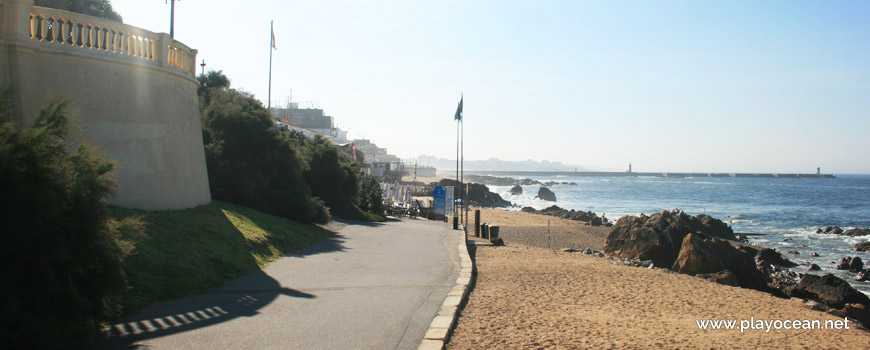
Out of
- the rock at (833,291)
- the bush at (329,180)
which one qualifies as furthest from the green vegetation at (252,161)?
the rock at (833,291)

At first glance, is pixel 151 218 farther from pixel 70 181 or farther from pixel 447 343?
pixel 447 343

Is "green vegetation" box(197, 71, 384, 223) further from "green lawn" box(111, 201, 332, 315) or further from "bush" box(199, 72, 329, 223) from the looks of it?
"green lawn" box(111, 201, 332, 315)

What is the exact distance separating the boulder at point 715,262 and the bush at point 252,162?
13.0 meters

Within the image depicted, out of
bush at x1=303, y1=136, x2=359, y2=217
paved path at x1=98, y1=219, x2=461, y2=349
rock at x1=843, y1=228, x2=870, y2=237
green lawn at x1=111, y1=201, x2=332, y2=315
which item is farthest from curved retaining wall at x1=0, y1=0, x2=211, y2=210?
rock at x1=843, y1=228, x2=870, y2=237

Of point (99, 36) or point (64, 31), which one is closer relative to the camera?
point (64, 31)

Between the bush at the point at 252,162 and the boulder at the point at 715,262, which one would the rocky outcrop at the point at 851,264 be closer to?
the boulder at the point at 715,262

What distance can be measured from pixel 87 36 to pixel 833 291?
67.7 feet

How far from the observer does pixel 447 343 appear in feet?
22.0

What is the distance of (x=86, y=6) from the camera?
2802 centimetres

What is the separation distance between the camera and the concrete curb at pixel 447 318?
6.29 meters

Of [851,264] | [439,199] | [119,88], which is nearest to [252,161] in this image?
[119,88]

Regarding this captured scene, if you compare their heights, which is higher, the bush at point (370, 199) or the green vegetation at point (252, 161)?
the green vegetation at point (252, 161)

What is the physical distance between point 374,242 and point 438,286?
7.13m

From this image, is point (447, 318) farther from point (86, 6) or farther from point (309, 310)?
point (86, 6)
